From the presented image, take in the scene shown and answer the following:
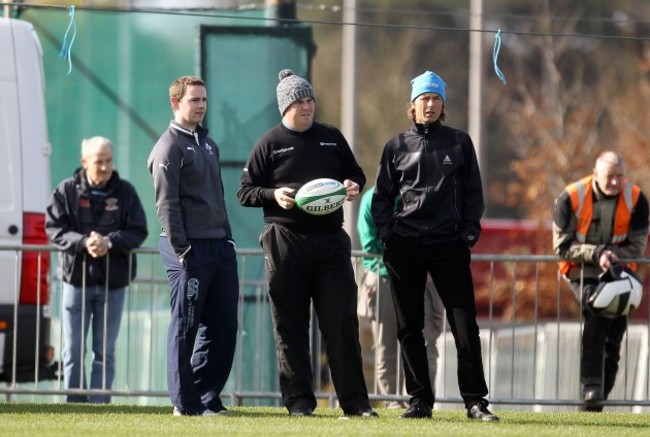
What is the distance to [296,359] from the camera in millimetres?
10258

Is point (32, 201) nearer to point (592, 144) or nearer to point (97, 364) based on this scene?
point (97, 364)

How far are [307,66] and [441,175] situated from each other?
4573 millimetres

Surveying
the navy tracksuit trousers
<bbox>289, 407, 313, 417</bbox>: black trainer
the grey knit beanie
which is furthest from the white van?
the grey knit beanie

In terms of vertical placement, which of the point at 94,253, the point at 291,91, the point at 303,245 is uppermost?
the point at 291,91

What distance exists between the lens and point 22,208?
12570 millimetres

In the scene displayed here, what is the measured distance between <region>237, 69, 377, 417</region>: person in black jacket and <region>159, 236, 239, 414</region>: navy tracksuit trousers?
0.95ft

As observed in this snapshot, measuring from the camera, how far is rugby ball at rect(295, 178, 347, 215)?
32.3ft

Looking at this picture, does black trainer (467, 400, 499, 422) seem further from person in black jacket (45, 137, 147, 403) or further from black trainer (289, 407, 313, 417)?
person in black jacket (45, 137, 147, 403)

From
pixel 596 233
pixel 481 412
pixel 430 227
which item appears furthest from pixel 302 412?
pixel 596 233

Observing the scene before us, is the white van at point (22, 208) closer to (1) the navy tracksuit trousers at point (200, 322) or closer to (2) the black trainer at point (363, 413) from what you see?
(1) the navy tracksuit trousers at point (200, 322)

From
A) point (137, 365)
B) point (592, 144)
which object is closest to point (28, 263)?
point (137, 365)

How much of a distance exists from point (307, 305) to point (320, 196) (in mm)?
846

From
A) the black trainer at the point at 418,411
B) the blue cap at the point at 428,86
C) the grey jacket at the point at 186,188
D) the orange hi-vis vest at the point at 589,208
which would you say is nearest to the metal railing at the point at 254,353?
the orange hi-vis vest at the point at 589,208

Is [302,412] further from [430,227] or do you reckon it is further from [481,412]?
[430,227]
